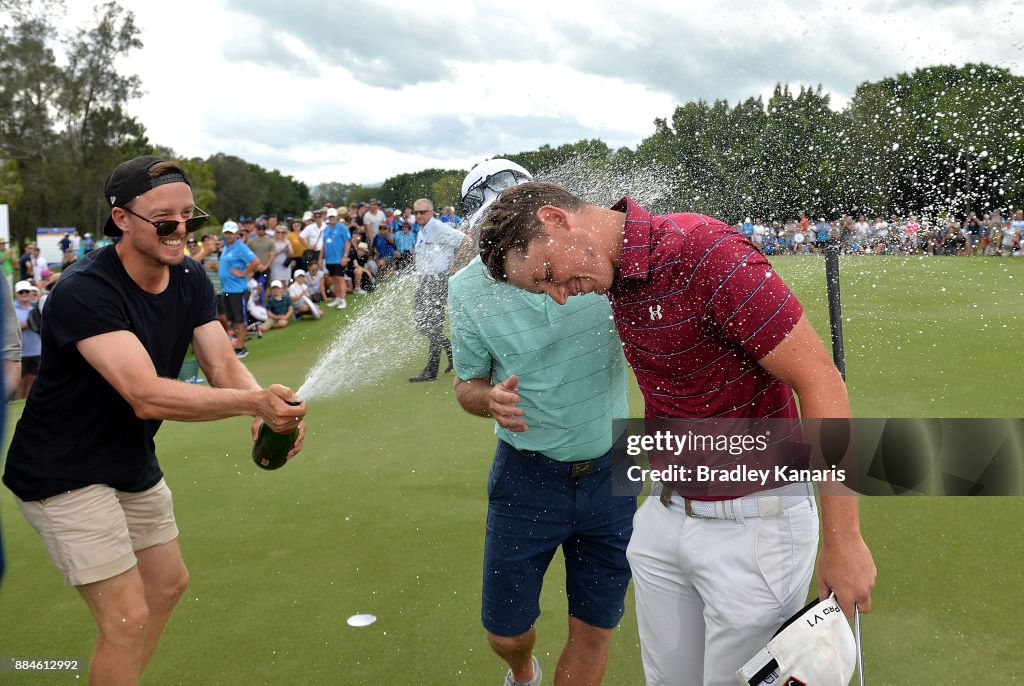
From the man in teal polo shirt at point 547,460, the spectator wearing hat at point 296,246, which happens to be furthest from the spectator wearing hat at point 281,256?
the man in teal polo shirt at point 547,460

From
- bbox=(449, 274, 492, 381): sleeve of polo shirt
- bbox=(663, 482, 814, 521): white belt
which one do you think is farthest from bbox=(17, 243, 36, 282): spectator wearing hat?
bbox=(663, 482, 814, 521): white belt

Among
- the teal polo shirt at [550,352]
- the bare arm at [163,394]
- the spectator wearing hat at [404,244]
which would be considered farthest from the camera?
the spectator wearing hat at [404,244]

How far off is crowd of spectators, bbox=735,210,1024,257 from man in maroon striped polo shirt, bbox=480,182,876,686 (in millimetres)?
7912

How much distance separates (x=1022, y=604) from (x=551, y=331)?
2.65 meters

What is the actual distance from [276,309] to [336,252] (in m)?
1.66

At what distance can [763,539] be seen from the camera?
2.29 meters

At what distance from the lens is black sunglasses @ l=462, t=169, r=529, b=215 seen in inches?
131

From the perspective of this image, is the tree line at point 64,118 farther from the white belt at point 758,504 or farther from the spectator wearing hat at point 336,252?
the white belt at point 758,504

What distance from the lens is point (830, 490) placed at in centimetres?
211

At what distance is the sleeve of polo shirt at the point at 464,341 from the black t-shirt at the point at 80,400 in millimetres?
1134

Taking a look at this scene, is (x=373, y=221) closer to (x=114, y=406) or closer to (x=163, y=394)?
(x=114, y=406)

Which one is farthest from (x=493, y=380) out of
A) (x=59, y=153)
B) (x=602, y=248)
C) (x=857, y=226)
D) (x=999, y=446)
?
(x=59, y=153)

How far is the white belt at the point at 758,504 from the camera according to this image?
2.29 meters

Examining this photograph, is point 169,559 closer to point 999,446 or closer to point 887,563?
point 887,563
